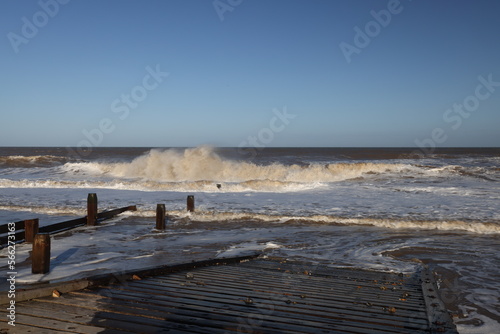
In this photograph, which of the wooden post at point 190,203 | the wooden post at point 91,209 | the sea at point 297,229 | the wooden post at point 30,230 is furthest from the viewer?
the wooden post at point 190,203

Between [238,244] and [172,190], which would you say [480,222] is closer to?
[238,244]

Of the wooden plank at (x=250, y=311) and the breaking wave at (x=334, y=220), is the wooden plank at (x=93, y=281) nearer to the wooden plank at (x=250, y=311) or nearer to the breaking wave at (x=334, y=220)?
the wooden plank at (x=250, y=311)

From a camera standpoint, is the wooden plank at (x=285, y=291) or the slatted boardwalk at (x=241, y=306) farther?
the wooden plank at (x=285, y=291)

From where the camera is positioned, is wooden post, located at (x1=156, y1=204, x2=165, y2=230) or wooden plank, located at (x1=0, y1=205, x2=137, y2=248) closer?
wooden plank, located at (x1=0, y1=205, x2=137, y2=248)

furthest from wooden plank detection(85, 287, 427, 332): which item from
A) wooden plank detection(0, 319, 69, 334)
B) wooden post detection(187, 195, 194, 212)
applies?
wooden post detection(187, 195, 194, 212)

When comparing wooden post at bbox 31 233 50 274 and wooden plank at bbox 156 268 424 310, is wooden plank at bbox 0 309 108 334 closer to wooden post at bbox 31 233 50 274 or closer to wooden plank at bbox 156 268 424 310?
wooden plank at bbox 156 268 424 310

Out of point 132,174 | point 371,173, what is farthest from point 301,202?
point 132,174

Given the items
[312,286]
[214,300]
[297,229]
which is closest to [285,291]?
[312,286]

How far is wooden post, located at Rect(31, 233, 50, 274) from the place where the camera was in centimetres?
638

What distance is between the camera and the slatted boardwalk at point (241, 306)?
3.90m

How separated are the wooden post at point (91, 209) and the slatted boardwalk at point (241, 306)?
249 inches

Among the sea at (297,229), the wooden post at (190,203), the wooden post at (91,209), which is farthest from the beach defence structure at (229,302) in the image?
the wooden post at (190,203)

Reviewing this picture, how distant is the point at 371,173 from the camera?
31828mm

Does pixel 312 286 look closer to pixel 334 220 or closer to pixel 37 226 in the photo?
pixel 37 226
